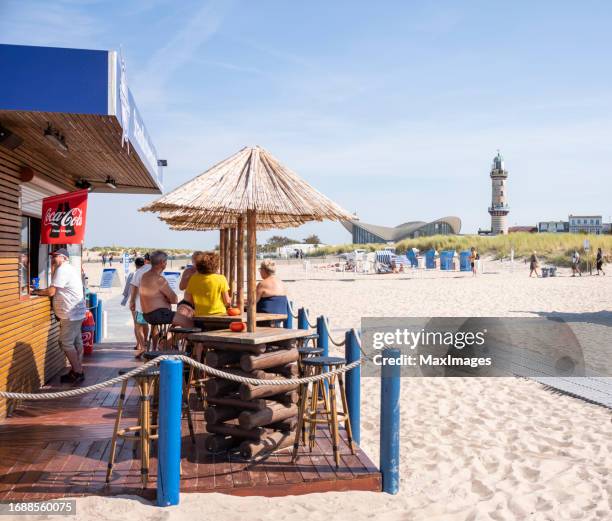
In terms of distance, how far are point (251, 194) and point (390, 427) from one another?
214 cm

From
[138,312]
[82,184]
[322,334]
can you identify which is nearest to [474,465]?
[322,334]

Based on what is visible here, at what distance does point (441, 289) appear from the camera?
77.3 ft

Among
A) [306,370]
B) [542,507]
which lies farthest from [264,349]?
[542,507]

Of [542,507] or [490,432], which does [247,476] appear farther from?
[490,432]

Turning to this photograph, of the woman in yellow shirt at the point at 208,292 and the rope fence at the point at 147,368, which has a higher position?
the woman in yellow shirt at the point at 208,292

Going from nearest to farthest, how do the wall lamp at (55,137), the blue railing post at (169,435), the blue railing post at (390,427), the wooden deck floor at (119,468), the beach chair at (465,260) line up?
the blue railing post at (169,435), the wooden deck floor at (119,468), the blue railing post at (390,427), the wall lamp at (55,137), the beach chair at (465,260)

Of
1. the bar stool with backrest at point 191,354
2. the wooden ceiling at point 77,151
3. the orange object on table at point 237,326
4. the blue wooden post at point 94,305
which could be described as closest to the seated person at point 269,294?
the bar stool with backrest at point 191,354

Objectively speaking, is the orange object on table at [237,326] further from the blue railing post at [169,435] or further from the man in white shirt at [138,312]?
the man in white shirt at [138,312]

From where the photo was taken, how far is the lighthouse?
11719 centimetres

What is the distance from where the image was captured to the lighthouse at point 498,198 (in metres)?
117

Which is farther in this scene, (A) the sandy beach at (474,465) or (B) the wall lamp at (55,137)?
(B) the wall lamp at (55,137)

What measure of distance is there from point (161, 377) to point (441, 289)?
20.5m

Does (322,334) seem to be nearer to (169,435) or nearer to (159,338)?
(159,338)

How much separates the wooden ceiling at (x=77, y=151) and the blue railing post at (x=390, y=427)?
9.75 ft
